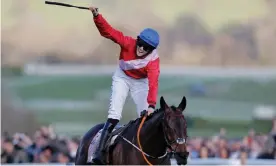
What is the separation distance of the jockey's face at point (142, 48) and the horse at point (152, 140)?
2.33ft

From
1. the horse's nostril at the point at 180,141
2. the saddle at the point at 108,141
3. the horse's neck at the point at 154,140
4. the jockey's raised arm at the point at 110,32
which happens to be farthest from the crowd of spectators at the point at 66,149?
the horse's nostril at the point at 180,141

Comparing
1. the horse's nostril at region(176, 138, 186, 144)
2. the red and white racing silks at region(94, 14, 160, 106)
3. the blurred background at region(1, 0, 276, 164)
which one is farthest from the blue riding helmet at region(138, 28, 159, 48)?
the blurred background at region(1, 0, 276, 164)

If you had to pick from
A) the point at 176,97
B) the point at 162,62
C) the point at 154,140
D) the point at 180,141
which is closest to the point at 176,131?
the point at 180,141

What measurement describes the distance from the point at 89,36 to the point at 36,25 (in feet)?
4.58

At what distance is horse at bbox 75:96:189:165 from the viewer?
29.7 feet

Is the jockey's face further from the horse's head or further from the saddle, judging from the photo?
the horse's head

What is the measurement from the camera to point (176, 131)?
9047mm

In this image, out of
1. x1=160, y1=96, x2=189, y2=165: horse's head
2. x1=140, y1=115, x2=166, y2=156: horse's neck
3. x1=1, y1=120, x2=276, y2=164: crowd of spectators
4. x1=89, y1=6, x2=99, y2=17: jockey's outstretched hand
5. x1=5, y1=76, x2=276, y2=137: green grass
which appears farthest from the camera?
x1=5, y1=76, x2=276, y2=137: green grass

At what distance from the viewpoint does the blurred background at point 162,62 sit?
22750 mm

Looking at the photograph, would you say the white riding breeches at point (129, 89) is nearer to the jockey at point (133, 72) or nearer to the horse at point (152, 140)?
the jockey at point (133, 72)

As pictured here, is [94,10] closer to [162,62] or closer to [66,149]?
[66,149]

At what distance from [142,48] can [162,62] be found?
14231mm

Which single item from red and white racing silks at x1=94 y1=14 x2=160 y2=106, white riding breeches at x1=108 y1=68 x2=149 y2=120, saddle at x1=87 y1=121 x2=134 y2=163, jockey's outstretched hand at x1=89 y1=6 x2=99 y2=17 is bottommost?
saddle at x1=87 y1=121 x2=134 y2=163

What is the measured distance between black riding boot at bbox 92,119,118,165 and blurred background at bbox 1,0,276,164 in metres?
11.5
